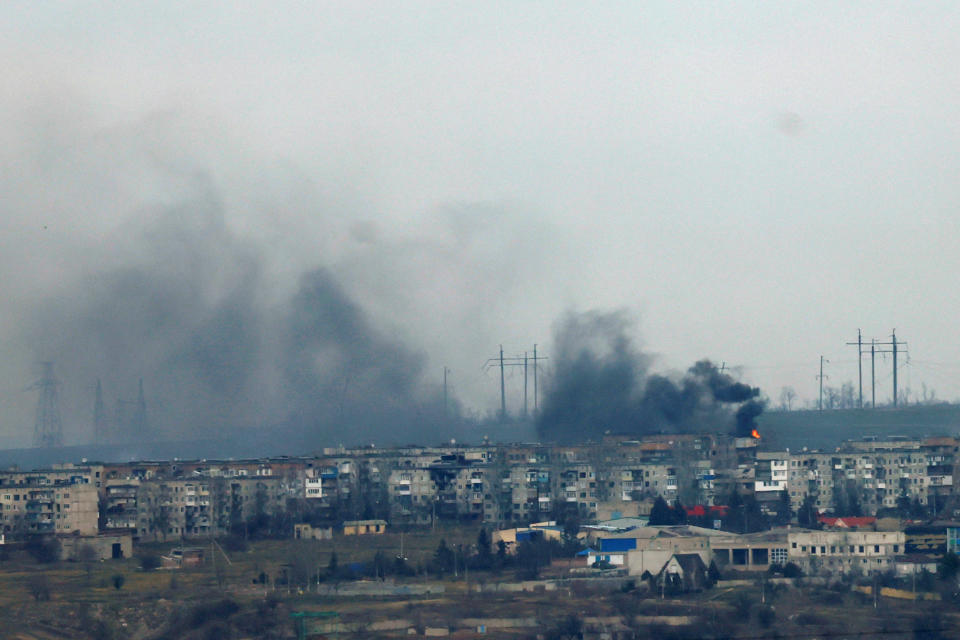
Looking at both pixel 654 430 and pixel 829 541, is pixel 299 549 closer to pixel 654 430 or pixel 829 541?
pixel 829 541

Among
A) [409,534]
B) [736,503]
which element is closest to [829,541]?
[736,503]

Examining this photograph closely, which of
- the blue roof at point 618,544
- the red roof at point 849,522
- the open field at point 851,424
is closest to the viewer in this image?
the blue roof at point 618,544

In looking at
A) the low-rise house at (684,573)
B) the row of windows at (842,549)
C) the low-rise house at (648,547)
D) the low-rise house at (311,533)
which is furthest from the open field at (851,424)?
the low-rise house at (684,573)

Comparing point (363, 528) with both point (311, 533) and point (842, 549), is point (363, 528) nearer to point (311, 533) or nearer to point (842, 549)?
point (311, 533)

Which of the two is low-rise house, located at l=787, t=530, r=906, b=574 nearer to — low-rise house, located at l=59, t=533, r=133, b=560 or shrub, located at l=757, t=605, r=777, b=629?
Result: shrub, located at l=757, t=605, r=777, b=629

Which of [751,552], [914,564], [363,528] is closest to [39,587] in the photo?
[363,528]

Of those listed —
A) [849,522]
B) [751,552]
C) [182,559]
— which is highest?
[849,522]

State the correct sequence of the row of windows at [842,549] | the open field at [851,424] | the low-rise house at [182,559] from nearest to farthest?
the row of windows at [842,549] → the low-rise house at [182,559] → the open field at [851,424]

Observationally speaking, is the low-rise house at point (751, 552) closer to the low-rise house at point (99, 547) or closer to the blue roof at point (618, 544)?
the blue roof at point (618, 544)
